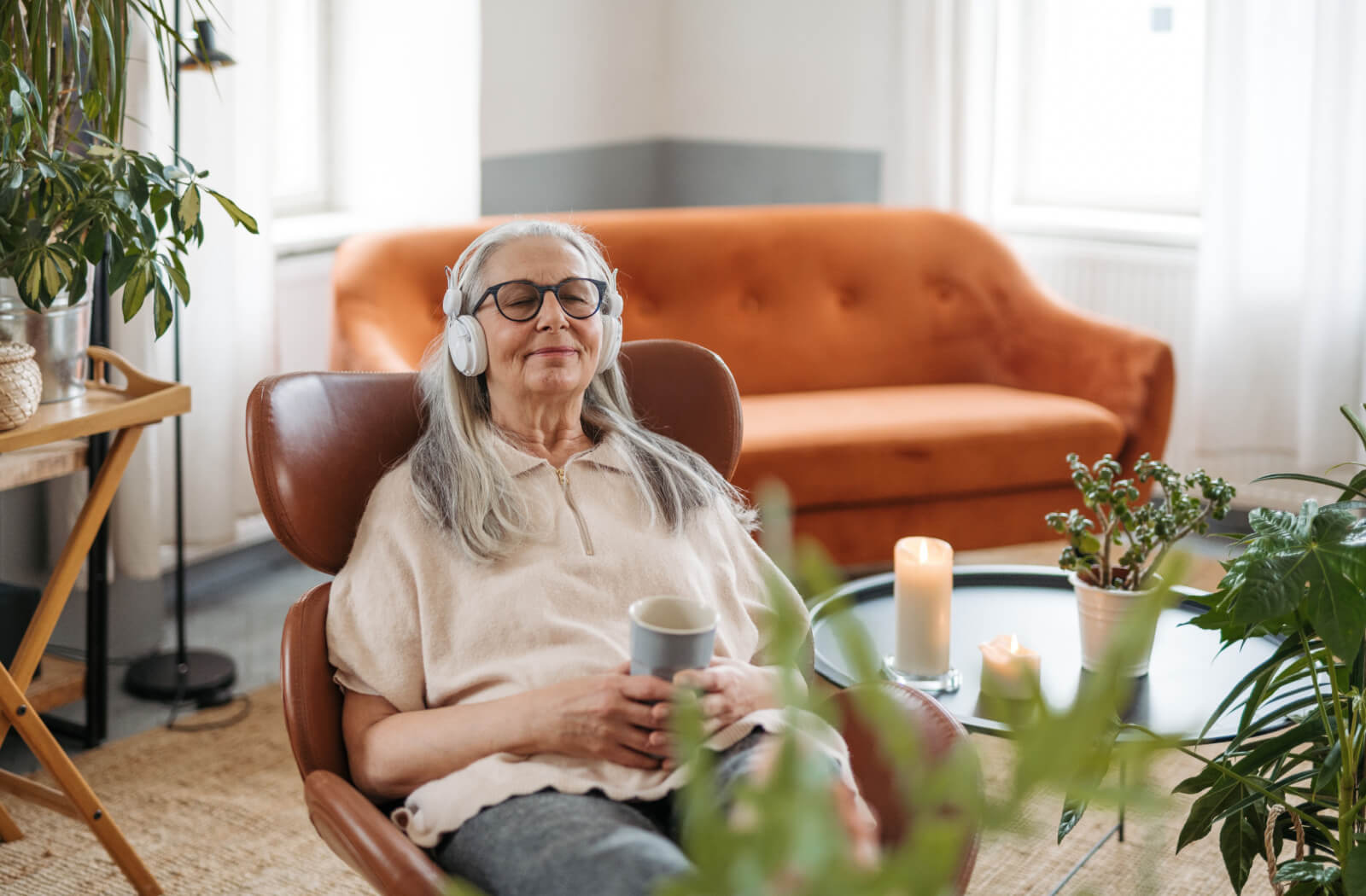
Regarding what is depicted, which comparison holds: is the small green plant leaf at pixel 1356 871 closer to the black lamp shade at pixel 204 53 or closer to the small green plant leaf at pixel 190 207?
the small green plant leaf at pixel 190 207

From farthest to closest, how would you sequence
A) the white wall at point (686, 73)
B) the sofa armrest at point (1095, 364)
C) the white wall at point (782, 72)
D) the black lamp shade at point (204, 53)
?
the white wall at point (782, 72) → the white wall at point (686, 73) → the sofa armrest at point (1095, 364) → the black lamp shade at point (204, 53)

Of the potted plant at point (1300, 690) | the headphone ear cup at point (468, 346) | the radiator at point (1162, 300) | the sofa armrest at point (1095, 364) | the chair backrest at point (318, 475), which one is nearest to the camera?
the potted plant at point (1300, 690)

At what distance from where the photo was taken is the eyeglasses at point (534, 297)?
1.67 metres

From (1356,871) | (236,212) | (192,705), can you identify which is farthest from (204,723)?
(1356,871)

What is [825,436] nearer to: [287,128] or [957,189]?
[957,189]

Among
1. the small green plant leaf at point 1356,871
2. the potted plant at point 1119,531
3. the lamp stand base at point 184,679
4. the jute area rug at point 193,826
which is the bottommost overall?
the jute area rug at point 193,826

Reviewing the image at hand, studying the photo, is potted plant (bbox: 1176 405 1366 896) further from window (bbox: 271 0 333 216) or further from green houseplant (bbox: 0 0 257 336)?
window (bbox: 271 0 333 216)

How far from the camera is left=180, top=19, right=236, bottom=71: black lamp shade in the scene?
234 centimetres

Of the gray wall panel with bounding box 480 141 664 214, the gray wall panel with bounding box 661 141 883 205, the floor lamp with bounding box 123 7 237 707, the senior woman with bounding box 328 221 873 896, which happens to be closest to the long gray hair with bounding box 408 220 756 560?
the senior woman with bounding box 328 221 873 896

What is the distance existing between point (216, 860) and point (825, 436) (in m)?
1.54

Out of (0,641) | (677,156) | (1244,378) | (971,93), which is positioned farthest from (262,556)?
(1244,378)

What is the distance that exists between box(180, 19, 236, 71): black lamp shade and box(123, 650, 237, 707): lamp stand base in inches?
47.6

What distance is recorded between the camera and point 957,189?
420 centimetres

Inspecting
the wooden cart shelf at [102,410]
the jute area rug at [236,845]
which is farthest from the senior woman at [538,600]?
the jute area rug at [236,845]
